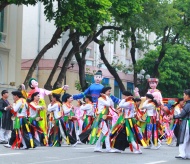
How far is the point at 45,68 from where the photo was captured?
42.7 m

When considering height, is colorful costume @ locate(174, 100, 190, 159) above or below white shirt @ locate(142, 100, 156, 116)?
below

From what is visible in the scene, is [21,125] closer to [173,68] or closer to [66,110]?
[66,110]

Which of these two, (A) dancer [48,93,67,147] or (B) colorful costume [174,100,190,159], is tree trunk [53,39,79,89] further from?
(B) colorful costume [174,100,190,159]

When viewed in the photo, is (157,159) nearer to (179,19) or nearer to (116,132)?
(116,132)

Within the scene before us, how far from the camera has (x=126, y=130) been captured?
1655 centimetres

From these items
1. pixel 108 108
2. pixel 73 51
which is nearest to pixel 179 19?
pixel 73 51

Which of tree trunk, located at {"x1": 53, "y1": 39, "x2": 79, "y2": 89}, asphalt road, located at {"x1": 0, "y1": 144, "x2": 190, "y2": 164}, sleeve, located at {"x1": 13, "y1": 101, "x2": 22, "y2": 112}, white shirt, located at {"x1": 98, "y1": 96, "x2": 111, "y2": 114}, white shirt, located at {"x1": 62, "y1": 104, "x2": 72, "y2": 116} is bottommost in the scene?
asphalt road, located at {"x1": 0, "y1": 144, "x2": 190, "y2": 164}

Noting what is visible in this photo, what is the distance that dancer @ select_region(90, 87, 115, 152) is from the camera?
663 inches

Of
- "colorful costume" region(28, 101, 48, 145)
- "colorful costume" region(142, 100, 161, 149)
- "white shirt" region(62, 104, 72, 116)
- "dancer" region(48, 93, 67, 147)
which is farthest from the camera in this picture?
"white shirt" region(62, 104, 72, 116)

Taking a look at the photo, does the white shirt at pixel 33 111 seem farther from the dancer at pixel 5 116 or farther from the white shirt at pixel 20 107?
the dancer at pixel 5 116

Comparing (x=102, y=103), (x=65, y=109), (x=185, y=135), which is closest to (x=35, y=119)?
(x=65, y=109)

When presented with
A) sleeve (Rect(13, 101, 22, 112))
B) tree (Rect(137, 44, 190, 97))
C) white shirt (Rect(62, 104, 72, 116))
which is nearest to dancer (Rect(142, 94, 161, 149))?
white shirt (Rect(62, 104, 72, 116))

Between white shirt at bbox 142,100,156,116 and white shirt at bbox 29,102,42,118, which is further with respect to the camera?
white shirt at bbox 142,100,156,116

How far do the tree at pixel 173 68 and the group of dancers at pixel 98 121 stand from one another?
2448 centimetres
